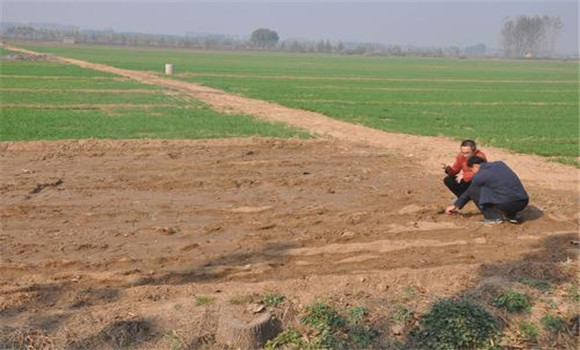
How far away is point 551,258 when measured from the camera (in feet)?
25.8

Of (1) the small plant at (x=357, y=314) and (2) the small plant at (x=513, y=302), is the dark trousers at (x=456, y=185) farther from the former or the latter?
(1) the small plant at (x=357, y=314)

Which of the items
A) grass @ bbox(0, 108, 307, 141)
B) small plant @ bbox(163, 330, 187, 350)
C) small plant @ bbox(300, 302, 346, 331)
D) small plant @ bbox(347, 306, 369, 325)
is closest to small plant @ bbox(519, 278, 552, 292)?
small plant @ bbox(347, 306, 369, 325)

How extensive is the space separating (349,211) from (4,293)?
202 inches

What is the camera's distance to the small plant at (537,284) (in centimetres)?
642

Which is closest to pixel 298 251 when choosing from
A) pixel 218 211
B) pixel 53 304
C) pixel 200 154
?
pixel 218 211

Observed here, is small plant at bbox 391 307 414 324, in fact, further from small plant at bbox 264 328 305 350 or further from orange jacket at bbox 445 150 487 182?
orange jacket at bbox 445 150 487 182

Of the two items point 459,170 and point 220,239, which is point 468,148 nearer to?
point 459,170

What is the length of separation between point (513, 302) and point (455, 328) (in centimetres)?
87

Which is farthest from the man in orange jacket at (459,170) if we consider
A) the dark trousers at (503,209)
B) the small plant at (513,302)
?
the small plant at (513,302)

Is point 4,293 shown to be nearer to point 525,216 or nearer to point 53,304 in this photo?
point 53,304

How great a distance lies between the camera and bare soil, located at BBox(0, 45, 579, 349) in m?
5.83

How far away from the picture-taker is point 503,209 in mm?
9086

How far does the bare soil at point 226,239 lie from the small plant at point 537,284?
0.12 metres

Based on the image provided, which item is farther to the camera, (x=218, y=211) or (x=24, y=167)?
(x=24, y=167)
